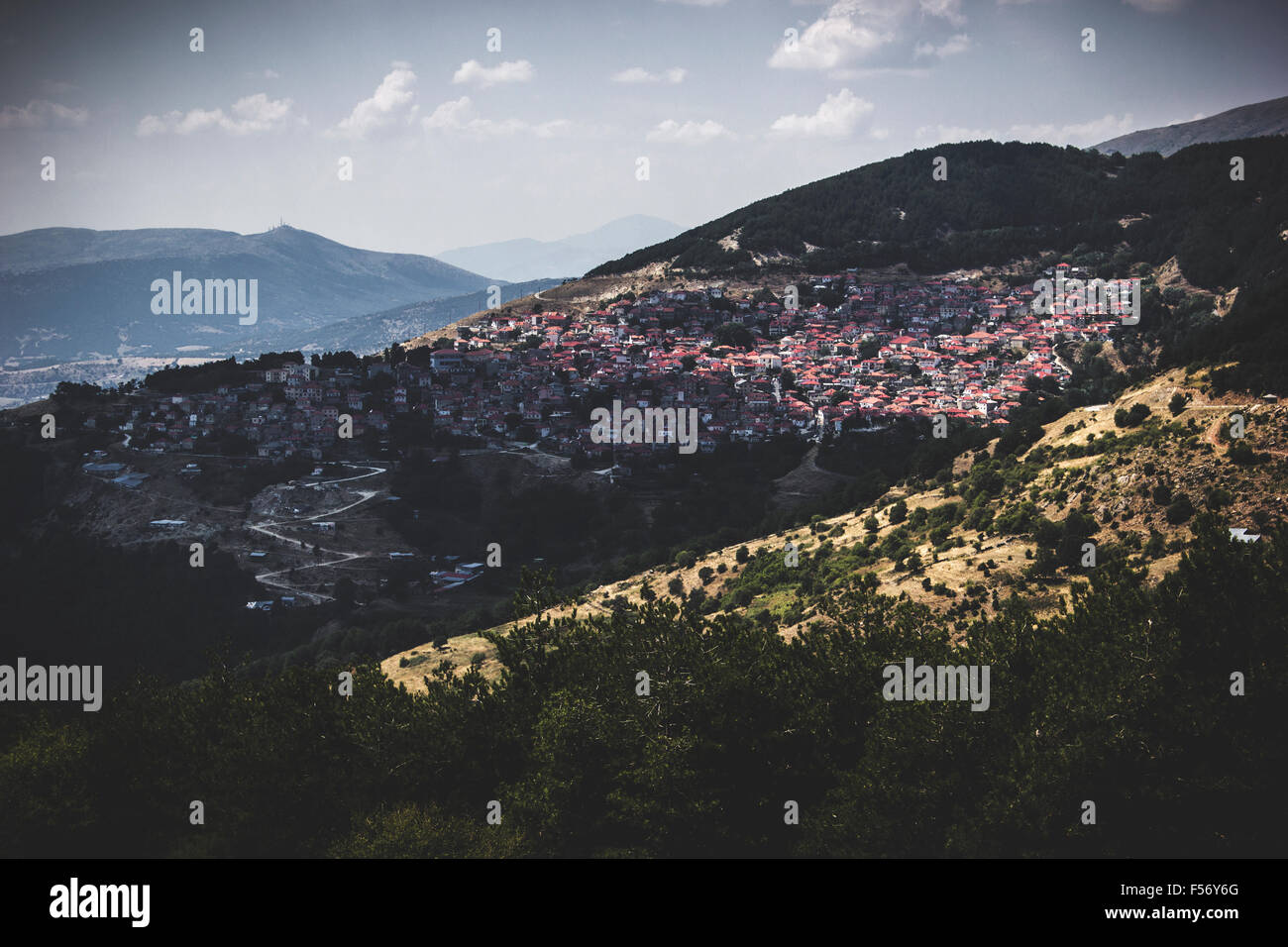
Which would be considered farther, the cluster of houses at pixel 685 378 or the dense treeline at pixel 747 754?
the cluster of houses at pixel 685 378

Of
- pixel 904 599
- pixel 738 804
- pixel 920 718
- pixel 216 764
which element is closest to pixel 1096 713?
pixel 920 718

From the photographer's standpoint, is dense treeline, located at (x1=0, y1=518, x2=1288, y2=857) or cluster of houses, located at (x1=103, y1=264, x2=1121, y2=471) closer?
dense treeline, located at (x1=0, y1=518, x2=1288, y2=857)

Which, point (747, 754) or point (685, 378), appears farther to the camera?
point (685, 378)

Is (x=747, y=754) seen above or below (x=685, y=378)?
below

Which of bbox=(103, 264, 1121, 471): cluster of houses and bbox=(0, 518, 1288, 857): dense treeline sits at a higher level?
bbox=(103, 264, 1121, 471): cluster of houses

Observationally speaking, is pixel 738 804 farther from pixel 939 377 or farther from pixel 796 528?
pixel 939 377
